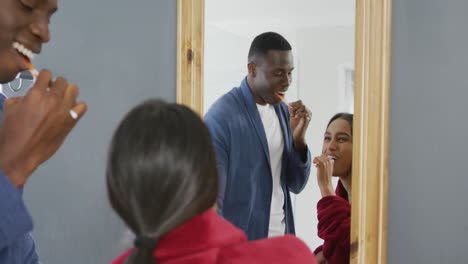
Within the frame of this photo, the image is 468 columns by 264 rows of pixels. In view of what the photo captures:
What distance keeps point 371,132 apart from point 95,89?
2.57 feet

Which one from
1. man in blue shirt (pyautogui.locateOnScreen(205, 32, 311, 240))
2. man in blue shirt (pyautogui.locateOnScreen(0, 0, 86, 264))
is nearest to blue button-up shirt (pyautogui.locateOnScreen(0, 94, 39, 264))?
man in blue shirt (pyautogui.locateOnScreen(0, 0, 86, 264))

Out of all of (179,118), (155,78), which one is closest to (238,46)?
(155,78)

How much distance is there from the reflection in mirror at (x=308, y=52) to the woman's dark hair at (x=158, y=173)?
688mm

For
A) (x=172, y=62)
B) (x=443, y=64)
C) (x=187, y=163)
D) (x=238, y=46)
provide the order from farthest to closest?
(x=172, y=62) < (x=238, y=46) < (x=443, y=64) < (x=187, y=163)

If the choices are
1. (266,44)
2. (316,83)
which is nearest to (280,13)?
(266,44)

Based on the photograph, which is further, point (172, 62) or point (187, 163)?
point (172, 62)

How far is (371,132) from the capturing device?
1.27 m

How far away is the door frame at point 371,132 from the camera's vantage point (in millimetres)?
1267

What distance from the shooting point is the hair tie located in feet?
2.11

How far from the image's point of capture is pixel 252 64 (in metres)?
1.41

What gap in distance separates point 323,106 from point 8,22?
0.75m

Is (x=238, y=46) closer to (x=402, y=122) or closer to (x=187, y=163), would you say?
(x=402, y=122)

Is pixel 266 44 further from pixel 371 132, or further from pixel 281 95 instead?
pixel 371 132

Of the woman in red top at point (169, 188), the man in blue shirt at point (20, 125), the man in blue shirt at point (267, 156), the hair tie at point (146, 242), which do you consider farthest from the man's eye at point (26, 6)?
the man in blue shirt at point (267, 156)
